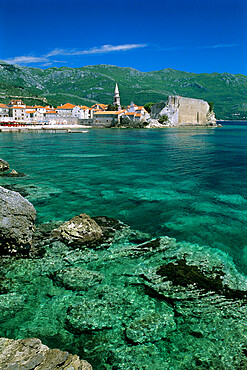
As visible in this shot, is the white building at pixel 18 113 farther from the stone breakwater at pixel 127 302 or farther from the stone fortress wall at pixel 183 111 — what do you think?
the stone breakwater at pixel 127 302

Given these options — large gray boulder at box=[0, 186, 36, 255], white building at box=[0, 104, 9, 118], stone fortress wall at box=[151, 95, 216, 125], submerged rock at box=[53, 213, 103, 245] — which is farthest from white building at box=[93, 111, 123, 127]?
large gray boulder at box=[0, 186, 36, 255]

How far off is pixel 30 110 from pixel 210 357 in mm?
102155

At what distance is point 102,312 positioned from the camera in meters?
4.69

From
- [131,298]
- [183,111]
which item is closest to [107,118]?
[183,111]

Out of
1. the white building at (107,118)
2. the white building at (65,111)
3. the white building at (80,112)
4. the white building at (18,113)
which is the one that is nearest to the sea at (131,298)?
the white building at (107,118)

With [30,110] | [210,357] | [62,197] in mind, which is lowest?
[210,357]

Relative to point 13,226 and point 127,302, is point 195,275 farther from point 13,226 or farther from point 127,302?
point 13,226

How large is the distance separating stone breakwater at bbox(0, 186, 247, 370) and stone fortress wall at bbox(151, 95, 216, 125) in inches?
3804

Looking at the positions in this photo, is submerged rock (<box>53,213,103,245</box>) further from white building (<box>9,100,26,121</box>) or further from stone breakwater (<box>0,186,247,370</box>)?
white building (<box>9,100,26,121</box>)

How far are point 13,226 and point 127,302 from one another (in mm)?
3507

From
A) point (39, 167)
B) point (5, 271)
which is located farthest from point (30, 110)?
point (5, 271)

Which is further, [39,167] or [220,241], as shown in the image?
[39,167]

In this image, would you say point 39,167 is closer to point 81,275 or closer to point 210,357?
point 81,275

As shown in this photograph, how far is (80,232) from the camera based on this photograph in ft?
24.4
